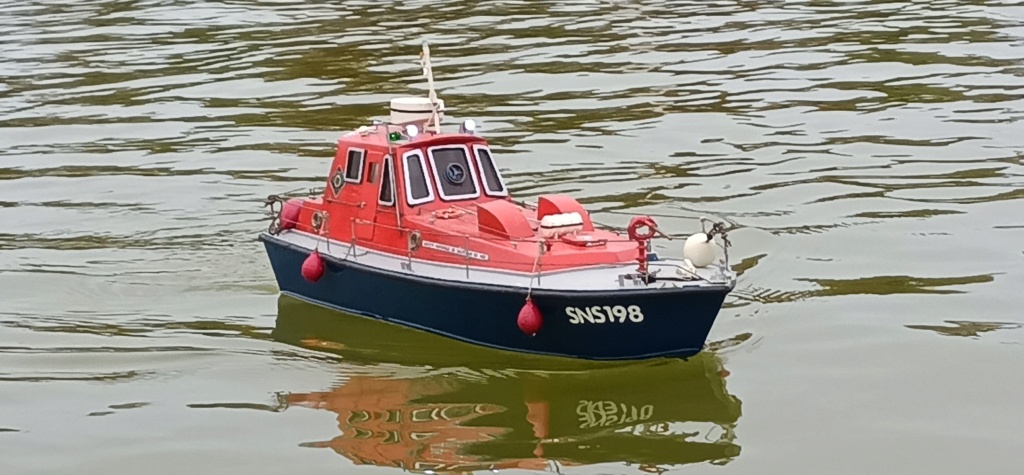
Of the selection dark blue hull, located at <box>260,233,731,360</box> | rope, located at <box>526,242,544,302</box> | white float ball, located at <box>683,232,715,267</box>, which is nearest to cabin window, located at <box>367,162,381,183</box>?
dark blue hull, located at <box>260,233,731,360</box>

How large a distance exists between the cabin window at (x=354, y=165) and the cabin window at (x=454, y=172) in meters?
0.82

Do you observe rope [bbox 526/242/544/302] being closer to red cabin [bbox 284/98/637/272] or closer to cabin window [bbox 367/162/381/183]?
red cabin [bbox 284/98/637/272]

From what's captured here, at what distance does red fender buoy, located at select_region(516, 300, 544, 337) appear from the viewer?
13070 mm

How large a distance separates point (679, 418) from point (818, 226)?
21.8ft

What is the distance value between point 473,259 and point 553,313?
1197 millimetres

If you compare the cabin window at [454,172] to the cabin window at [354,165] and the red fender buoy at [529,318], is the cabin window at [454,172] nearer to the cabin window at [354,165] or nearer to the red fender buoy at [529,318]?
the cabin window at [354,165]

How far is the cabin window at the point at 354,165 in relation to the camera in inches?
611

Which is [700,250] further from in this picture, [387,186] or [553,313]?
[387,186]

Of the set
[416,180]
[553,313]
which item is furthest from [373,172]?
[553,313]

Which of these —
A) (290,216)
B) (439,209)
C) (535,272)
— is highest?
(439,209)

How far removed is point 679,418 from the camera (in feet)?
42.5

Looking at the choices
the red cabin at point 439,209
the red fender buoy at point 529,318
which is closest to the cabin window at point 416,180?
the red cabin at point 439,209

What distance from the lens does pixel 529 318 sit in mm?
13062

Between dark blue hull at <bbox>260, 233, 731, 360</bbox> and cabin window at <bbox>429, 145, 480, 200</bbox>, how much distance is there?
1260mm
